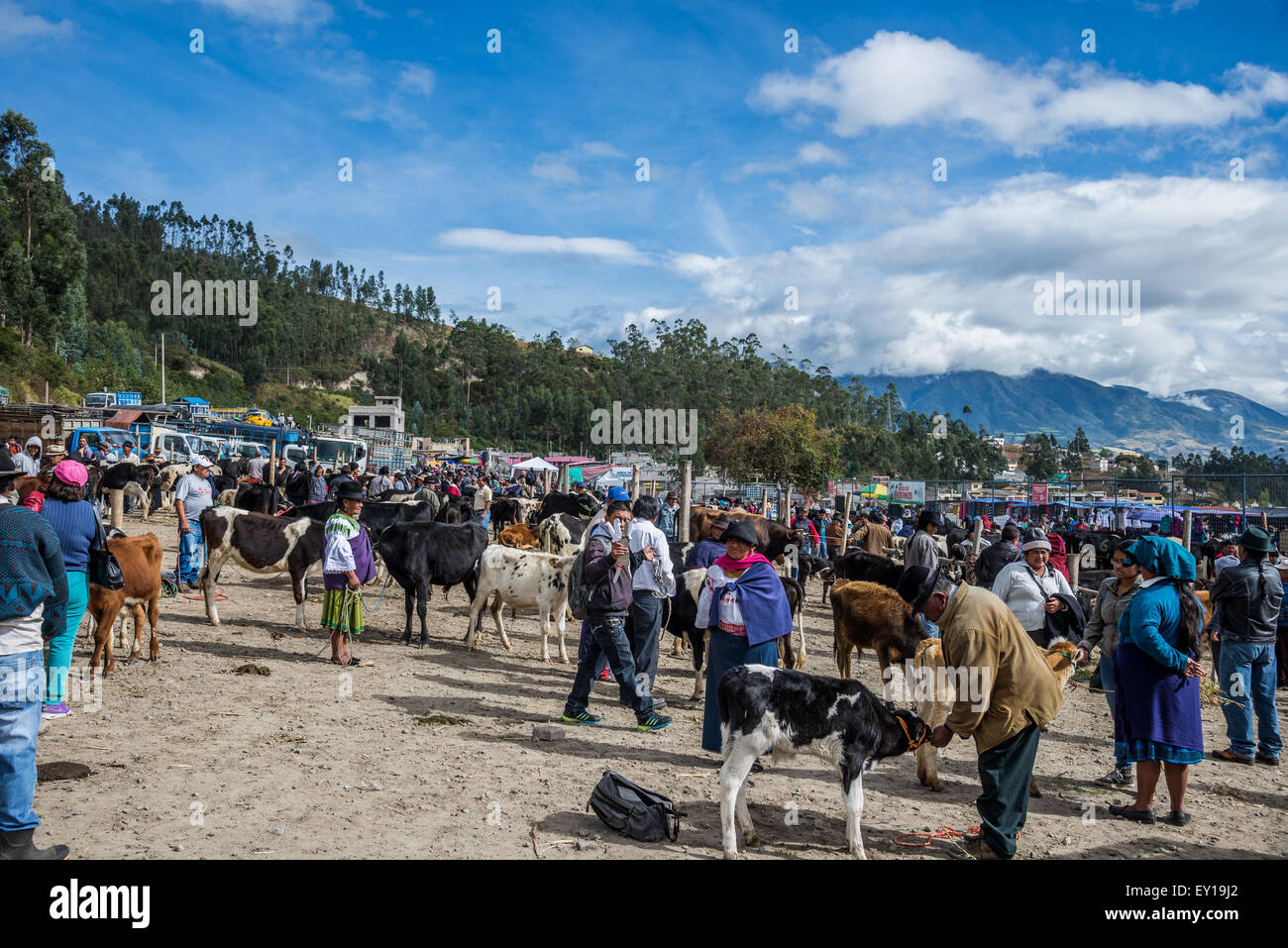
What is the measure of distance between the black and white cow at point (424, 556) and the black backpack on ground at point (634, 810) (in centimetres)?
562

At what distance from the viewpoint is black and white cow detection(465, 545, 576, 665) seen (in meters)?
10.0

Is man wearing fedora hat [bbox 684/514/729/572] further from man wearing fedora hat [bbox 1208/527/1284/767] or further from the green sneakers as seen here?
man wearing fedora hat [bbox 1208/527/1284/767]

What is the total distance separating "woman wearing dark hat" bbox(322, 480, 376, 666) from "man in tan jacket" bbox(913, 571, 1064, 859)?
5.98 metres

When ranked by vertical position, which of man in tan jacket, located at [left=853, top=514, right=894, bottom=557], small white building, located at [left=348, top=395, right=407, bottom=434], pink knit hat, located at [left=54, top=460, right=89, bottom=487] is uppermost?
small white building, located at [left=348, top=395, right=407, bottom=434]

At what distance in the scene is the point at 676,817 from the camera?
16.2 feet

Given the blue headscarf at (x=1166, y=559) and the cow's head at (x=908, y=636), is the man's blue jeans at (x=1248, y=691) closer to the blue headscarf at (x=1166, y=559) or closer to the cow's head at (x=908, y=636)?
the blue headscarf at (x=1166, y=559)

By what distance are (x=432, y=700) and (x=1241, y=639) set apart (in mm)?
7167

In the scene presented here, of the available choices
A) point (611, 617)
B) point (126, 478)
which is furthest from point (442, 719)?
point (126, 478)

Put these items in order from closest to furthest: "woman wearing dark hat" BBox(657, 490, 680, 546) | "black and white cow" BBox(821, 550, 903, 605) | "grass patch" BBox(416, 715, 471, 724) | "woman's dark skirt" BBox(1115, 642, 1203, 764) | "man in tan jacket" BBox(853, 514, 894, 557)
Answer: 1. "woman's dark skirt" BBox(1115, 642, 1203, 764)
2. "grass patch" BBox(416, 715, 471, 724)
3. "black and white cow" BBox(821, 550, 903, 605)
4. "man in tan jacket" BBox(853, 514, 894, 557)
5. "woman wearing dark hat" BBox(657, 490, 680, 546)

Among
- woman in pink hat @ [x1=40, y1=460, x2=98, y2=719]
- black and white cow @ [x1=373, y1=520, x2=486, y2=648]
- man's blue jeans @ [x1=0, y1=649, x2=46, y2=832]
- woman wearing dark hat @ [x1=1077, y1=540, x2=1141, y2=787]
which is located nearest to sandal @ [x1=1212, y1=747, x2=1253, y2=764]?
woman wearing dark hat @ [x1=1077, y1=540, x2=1141, y2=787]

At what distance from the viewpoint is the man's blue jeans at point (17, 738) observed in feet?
12.7

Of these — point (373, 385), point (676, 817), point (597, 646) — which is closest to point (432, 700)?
point (597, 646)

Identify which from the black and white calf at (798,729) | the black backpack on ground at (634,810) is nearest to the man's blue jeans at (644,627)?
the black backpack on ground at (634,810)
